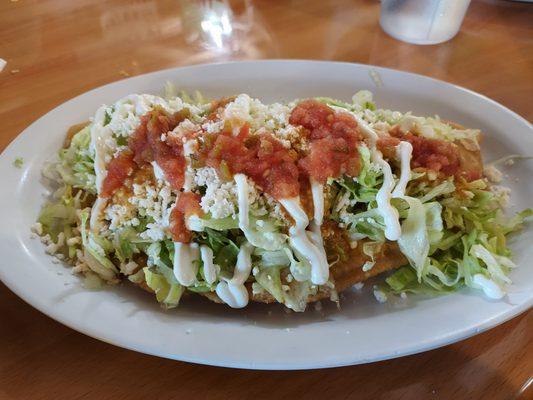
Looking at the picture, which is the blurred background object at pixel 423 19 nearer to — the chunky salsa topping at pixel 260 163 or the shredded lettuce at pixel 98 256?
the chunky salsa topping at pixel 260 163

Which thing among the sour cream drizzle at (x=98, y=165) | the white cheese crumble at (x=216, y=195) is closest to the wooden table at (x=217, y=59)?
the sour cream drizzle at (x=98, y=165)

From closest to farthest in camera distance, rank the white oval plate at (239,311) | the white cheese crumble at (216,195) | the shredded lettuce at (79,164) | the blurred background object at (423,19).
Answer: the white oval plate at (239,311)
the white cheese crumble at (216,195)
the shredded lettuce at (79,164)
the blurred background object at (423,19)

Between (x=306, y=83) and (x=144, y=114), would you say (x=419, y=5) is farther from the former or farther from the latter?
(x=144, y=114)

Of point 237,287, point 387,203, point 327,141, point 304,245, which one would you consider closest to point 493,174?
point 387,203

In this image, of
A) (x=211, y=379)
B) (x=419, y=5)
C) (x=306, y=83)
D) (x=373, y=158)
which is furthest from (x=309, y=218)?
(x=419, y=5)

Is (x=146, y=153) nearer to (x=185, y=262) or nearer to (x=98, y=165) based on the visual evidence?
(x=98, y=165)

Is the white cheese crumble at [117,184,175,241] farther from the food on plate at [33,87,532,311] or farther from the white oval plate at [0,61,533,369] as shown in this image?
the white oval plate at [0,61,533,369]

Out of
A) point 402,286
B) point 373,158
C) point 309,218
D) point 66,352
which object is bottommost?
point 66,352
